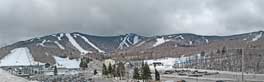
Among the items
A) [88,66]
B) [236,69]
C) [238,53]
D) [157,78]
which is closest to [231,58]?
[238,53]

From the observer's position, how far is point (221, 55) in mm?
186125

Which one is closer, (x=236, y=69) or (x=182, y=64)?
(x=236, y=69)

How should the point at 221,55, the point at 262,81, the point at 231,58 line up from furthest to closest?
the point at 221,55 → the point at 231,58 → the point at 262,81

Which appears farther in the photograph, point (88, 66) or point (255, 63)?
point (88, 66)

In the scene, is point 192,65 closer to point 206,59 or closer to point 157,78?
point 206,59

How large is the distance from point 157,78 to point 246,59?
6605cm

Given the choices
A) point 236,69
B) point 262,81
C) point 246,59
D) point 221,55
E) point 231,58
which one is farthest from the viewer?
point 221,55

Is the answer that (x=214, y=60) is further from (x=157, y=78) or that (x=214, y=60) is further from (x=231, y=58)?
(x=157, y=78)

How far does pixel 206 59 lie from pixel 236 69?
40.3 meters

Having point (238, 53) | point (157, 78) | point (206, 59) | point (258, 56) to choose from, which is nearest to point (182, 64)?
point (206, 59)

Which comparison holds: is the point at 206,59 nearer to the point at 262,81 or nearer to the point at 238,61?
the point at 238,61

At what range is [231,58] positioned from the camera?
17288 cm

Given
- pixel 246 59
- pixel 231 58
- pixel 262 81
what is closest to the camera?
pixel 262 81

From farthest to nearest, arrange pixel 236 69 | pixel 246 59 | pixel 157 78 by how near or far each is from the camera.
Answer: pixel 246 59, pixel 236 69, pixel 157 78
